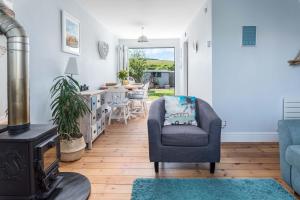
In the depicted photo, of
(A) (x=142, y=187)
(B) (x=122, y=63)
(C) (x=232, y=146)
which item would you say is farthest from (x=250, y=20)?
(B) (x=122, y=63)

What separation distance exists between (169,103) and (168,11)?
8.21 feet

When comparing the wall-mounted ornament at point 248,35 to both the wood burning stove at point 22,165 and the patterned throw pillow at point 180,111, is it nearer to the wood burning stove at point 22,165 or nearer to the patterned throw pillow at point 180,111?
the patterned throw pillow at point 180,111

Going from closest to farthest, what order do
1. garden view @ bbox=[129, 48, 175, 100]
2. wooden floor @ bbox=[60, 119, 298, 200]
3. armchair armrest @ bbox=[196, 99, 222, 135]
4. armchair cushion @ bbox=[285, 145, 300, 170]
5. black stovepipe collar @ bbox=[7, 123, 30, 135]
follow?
black stovepipe collar @ bbox=[7, 123, 30, 135] < armchair cushion @ bbox=[285, 145, 300, 170] < wooden floor @ bbox=[60, 119, 298, 200] < armchair armrest @ bbox=[196, 99, 222, 135] < garden view @ bbox=[129, 48, 175, 100]

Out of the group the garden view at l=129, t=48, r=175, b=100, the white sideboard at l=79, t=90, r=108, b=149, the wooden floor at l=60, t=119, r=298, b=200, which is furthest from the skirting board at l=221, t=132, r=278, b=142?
the garden view at l=129, t=48, r=175, b=100

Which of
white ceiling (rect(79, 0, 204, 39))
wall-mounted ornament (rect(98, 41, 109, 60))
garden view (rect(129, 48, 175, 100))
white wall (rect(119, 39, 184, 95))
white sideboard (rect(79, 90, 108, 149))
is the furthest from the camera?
garden view (rect(129, 48, 175, 100))

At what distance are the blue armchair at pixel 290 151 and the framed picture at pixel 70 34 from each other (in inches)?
115

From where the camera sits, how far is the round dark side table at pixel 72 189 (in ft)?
5.99

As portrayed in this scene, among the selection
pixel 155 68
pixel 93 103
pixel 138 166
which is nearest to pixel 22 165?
pixel 138 166

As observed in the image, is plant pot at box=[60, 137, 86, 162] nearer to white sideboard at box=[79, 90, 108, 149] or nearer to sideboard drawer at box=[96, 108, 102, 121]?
white sideboard at box=[79, 90, 108, 149]

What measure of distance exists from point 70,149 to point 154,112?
42.8 inches

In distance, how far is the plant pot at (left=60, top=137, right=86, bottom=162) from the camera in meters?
2.73

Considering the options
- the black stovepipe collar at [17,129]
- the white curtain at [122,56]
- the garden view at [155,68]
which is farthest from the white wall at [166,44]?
the black stovepipe collar at [17,129]

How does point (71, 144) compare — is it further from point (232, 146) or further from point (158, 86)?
point (158, 86)

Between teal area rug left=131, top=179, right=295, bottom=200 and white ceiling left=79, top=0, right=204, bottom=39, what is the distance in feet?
9.95
